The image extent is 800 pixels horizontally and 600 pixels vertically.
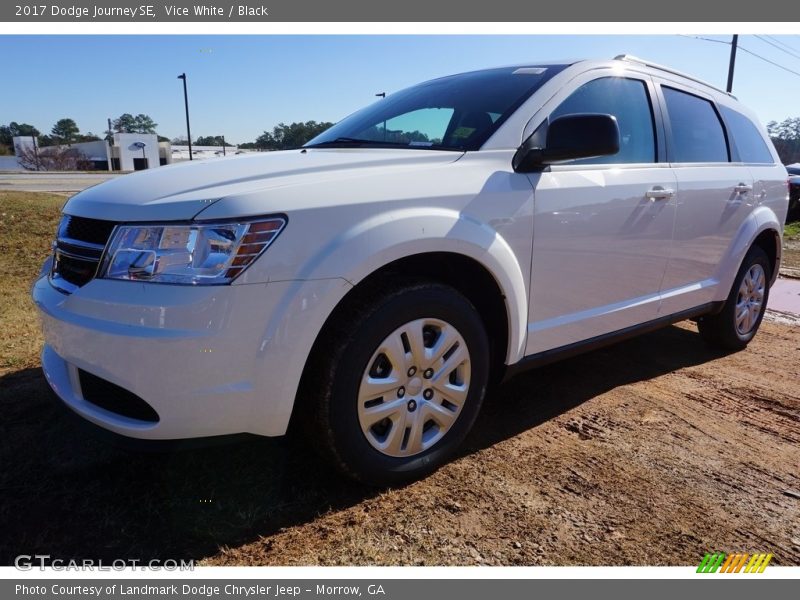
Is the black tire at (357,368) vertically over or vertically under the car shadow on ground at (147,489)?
over

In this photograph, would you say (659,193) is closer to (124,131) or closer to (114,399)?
(114,399)

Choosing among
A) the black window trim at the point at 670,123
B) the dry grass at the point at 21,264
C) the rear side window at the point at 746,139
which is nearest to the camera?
the black window trim at the point at 670,123

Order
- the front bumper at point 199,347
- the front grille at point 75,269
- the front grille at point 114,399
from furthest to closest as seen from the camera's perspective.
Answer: the front grille at point 75,269
the front grille at point 114,399
the front bumper at point 199,347

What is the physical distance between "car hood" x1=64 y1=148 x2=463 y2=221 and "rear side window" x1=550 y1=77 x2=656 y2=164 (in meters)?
0.88

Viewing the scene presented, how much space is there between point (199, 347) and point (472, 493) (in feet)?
4.09

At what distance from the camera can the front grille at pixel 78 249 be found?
77.3 inches

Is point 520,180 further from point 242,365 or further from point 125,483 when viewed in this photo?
point 125,483

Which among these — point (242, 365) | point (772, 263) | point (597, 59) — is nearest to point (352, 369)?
point (242, 365)

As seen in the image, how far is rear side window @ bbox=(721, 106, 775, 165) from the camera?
157 inches

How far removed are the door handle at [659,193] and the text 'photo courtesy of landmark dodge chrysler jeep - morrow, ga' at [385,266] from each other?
0.02 m

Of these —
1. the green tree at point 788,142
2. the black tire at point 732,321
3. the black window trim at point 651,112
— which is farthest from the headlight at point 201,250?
the green tree at point 788,142

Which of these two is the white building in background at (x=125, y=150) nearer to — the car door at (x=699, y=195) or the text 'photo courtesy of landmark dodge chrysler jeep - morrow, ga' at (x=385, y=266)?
the car door at (x=699, y=195)

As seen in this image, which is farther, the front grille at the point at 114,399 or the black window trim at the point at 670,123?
the black window trim at the point at 670,123

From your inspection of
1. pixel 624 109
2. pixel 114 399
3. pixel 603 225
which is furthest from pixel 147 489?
pixel 624 109
